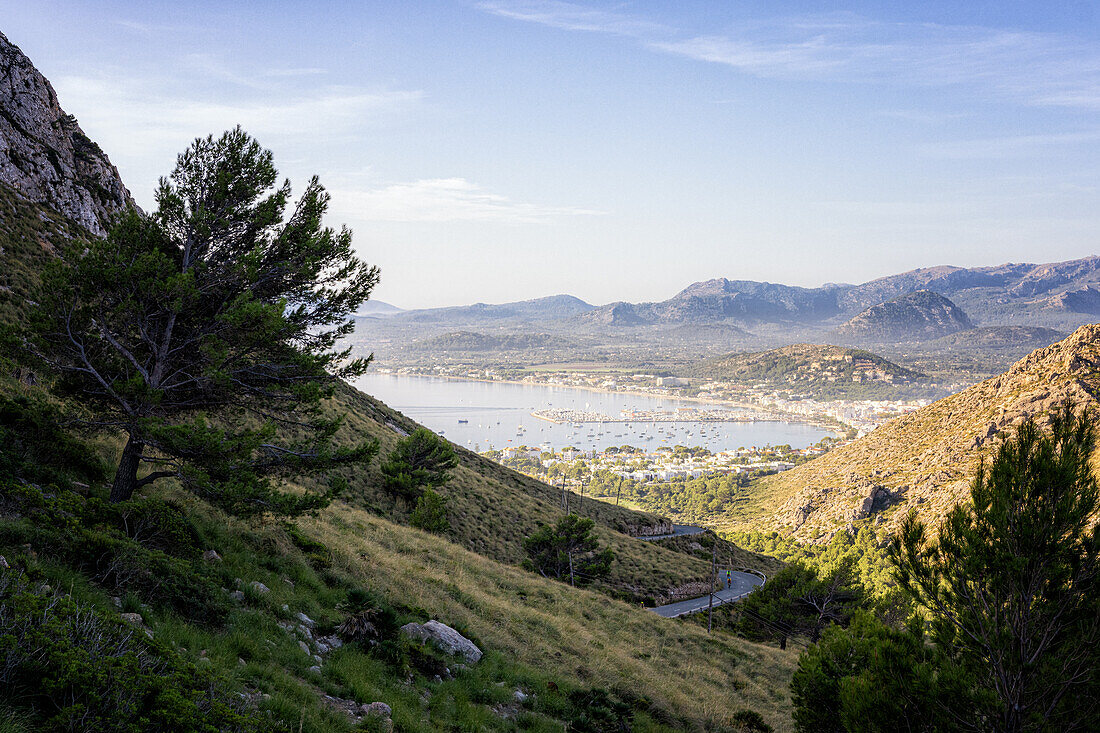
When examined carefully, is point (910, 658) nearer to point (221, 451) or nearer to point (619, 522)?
point (221, 451)

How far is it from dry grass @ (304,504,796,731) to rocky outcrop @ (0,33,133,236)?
22.4m

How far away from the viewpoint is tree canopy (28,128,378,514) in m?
9.22

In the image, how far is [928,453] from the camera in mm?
91000

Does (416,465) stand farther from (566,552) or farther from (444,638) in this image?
(444,638)

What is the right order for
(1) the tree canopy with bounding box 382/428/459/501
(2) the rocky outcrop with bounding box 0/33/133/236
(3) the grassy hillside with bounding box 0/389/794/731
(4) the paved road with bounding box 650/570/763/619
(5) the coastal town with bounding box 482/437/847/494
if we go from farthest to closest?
(5) the coastal town with bounding box 482/437/847/494
(4) the paved road with bounding box 650/570/763/619
(1) the tree canopy with bounding box 382/428/459/501
(2) the rocky outcrop with bounding box 0/33/133/236
(3) the grassy hillside with bounding box 0/389/794/731

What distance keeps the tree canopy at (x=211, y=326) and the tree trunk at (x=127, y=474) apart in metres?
0.02

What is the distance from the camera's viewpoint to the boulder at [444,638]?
958cm

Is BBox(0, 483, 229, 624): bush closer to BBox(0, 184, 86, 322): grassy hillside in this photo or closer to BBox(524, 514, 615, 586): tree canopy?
BBox(0, 184, 86, 322): grassy hillside

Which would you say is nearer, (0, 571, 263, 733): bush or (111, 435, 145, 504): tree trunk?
(0, 571, 263, 733): bush

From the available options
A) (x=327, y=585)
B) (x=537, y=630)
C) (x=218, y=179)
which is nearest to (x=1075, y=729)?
(x=537, y=630)

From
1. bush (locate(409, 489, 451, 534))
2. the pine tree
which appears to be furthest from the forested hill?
bush (locate(409, 489, 451, 534))

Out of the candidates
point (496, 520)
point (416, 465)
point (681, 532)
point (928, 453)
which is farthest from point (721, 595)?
point (928, 453)

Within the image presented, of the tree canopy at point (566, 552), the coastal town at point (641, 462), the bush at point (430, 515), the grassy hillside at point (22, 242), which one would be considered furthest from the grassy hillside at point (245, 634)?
the coastal town at point (641, 462)

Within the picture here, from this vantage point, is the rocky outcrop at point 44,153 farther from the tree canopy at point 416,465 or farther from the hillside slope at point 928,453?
the hillside slope at point 928,453
